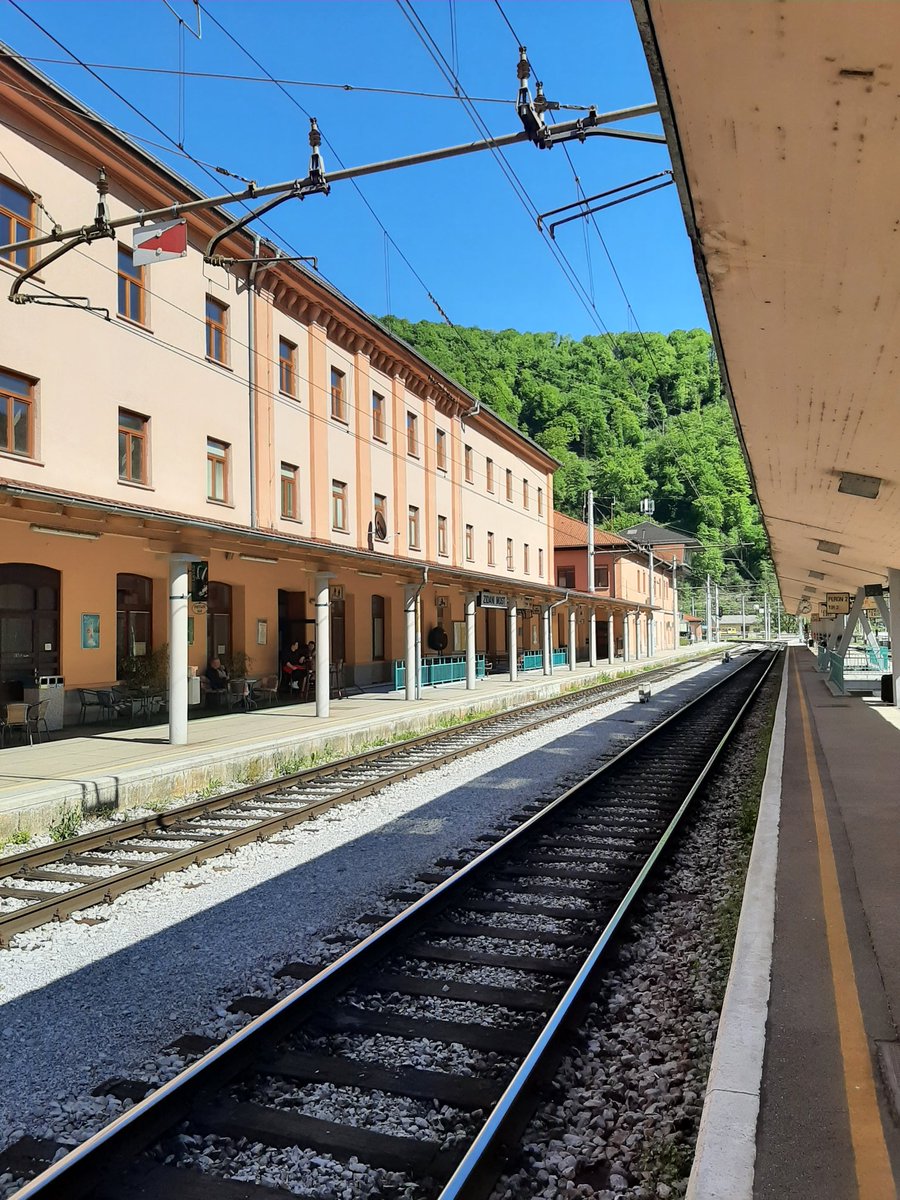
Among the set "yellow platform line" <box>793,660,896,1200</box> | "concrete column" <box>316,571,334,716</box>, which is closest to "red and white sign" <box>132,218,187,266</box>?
"concrete column" <box>316,571,334,716</box>

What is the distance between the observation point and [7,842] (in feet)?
26.9

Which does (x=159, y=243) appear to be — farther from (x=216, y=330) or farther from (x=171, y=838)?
(x=216, y=330)

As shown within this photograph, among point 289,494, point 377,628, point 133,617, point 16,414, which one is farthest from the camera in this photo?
point 377,628

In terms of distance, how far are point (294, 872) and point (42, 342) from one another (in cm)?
1124

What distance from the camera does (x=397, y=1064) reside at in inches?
150

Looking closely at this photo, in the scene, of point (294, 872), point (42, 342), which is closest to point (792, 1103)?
point (294, 872)

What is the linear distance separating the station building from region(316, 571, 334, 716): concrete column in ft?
0.16

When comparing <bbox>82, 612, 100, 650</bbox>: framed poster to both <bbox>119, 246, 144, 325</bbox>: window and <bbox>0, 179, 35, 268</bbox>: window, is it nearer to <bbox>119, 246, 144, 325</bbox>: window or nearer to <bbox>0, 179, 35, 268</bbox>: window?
<bbox>119, 246, 144, 325</bbox>: window

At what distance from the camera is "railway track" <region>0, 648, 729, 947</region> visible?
6.26 m

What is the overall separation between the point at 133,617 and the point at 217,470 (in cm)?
375

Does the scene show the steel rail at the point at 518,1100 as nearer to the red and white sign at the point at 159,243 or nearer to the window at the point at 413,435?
the red and white sign at the point at 159,243

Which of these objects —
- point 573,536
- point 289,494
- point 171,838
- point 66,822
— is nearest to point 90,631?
point 289,494

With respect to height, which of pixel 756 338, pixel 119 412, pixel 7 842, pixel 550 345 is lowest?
pixel 7 842

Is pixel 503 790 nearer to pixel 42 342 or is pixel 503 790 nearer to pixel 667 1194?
pixel 667 1194
